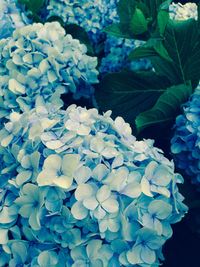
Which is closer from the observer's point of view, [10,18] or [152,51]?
[152,51]

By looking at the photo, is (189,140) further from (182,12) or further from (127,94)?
(182,12)

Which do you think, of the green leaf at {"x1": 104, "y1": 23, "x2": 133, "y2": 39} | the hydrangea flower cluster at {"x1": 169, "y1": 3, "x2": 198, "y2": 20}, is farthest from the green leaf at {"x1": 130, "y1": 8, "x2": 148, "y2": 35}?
the hydrangea flower cluster at {"x1": 169, "y1": 3, "x2": 198, "y2": 20}

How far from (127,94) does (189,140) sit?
0.31 metres

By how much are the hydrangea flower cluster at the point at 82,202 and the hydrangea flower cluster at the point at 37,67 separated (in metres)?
0.33

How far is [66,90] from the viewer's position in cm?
153

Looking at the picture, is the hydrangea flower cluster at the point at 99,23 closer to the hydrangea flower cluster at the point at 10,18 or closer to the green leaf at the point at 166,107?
the hydrangea flower cluster at the point at 10,18

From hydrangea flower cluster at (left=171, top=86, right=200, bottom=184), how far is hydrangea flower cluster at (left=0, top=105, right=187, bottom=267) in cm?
20

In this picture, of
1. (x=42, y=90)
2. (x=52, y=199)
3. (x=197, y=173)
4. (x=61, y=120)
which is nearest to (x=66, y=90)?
(x=42, y=90)

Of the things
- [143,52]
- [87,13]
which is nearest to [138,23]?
[143,52]

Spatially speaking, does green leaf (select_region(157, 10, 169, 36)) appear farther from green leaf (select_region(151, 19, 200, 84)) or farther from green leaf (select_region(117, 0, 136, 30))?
green leaf (select_region(117, 0, 136, 30))

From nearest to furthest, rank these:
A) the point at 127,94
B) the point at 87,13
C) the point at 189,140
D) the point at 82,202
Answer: the point at 82,202 → the point at 189,140 → the point at 127,94 → the point at 87,13

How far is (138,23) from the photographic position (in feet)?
4.78

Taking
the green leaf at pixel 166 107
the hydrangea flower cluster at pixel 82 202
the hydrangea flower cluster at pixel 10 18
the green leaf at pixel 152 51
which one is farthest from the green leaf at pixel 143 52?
the hydrangea flower cluster at pixel 10 18

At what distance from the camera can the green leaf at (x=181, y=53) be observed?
1.33 m
